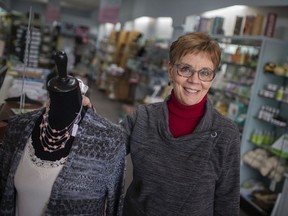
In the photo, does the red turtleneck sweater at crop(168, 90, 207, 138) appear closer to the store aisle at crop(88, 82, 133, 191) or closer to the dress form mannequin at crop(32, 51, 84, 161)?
the dress form mannequin at crop(32, 51, 84, 161)

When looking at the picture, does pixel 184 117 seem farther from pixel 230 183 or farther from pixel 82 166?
pixel 82 166

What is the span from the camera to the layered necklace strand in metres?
1.27

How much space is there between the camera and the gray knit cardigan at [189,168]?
55.6 inches

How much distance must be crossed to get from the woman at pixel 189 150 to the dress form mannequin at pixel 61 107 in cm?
36

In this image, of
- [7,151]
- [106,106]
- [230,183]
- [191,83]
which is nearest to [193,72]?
[191,83]

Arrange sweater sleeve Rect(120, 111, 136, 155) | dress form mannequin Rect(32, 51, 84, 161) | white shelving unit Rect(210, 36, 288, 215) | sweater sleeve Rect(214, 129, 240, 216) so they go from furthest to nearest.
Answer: white shelving unit Rect(210, 36, 288, 215), sweater sleeve Rect(120, 111, 136, 155), sweater sleeve Rect(214, 129, 240, 216), dress form mannequin Rect(32, 51, 84, 161)

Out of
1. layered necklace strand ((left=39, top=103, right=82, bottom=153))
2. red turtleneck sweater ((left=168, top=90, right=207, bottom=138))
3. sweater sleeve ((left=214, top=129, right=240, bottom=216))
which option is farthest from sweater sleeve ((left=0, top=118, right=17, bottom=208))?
sweater sleeve ((left=214, top=129, right=240, bottom=216))

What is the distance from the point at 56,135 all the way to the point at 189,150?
0.58m

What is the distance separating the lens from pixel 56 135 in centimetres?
128

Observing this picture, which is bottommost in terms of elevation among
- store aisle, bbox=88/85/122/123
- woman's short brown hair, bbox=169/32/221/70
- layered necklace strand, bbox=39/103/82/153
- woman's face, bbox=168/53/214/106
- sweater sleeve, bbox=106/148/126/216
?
store aisle, bbox=88/85/122/123

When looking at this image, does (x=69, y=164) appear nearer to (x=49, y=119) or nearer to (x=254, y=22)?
(x=49, y=119)

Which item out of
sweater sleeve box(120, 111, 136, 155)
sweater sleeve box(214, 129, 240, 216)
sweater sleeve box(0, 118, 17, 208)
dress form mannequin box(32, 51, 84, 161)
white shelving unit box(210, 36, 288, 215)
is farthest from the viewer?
white shelving unit box(210, 36, 288, 215)

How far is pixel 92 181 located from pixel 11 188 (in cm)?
Result: 33

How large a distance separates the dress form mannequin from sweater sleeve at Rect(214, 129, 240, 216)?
0.67 m
